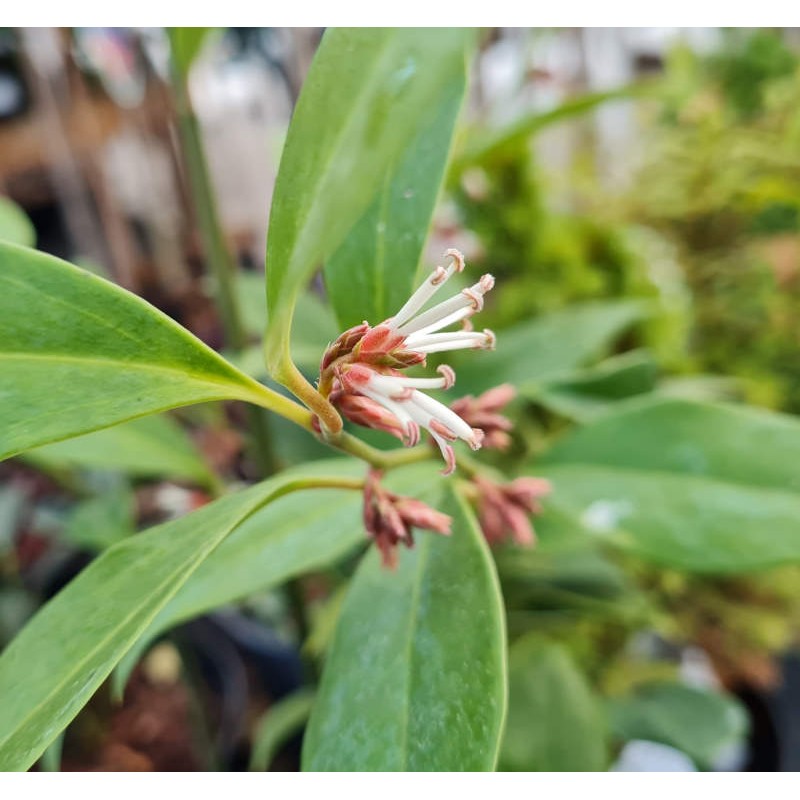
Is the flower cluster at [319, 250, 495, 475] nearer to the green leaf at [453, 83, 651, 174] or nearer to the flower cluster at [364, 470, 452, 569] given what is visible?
the flower cluster at [364, 470, 452, 569]

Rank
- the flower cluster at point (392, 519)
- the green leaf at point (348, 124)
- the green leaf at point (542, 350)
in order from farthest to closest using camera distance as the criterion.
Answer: the green leaf at point (542, 350) < the flower cluster at point (392, 519) < the green leaf at point (348, 124)

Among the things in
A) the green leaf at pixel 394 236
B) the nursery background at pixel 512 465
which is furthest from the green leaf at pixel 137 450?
the green leaf at pixel 394 236

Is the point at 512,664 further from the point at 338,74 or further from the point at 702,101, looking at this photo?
the point at 702,101

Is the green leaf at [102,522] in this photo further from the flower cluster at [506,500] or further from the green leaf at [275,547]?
the flower cluster at [506,500]

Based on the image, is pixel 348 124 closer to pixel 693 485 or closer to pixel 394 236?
pixel 394 236

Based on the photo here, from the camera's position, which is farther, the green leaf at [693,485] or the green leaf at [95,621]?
the green leaf at [693,485]

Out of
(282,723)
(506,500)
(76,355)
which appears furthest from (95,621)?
(282,723)

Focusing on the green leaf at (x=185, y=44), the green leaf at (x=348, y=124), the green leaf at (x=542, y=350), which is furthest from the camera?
the green leaf at (x=542, y=350)
